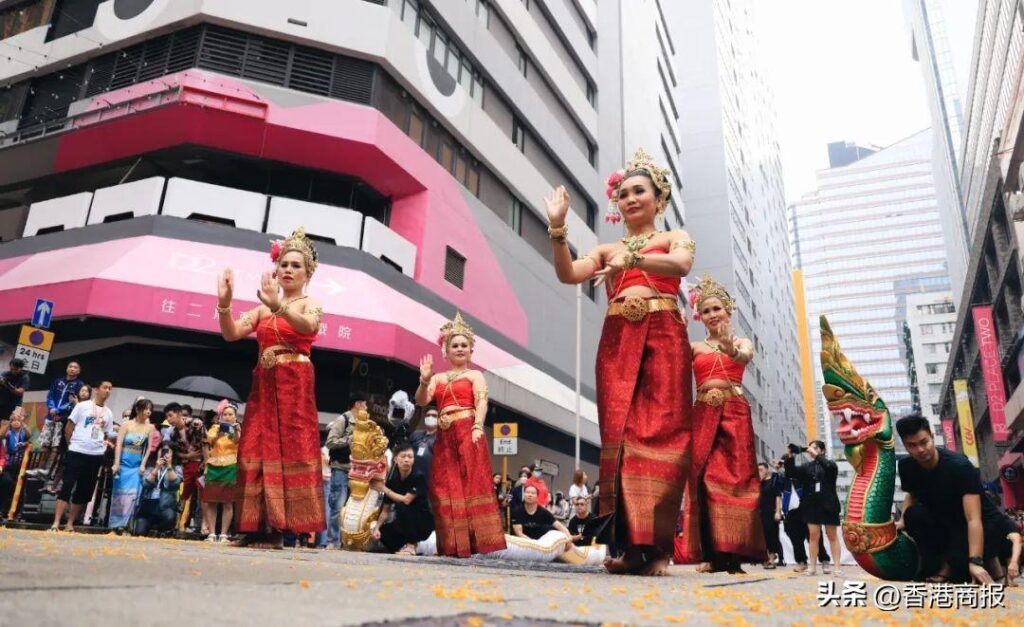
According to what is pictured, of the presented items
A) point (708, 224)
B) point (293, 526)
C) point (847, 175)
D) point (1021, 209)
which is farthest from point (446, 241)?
point (847, 175)

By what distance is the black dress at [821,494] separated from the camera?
7.87 meters

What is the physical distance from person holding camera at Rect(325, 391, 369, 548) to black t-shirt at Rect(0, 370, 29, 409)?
391cm

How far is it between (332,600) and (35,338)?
10.3 m

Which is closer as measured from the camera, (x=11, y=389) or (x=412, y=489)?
(x=412, y=489)

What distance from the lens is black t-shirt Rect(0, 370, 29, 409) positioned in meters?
8.99

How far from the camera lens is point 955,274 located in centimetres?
5350

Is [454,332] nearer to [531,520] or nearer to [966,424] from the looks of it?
[531,520]

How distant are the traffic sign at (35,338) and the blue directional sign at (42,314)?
0.61 m

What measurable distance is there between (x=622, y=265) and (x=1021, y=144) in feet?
83.4

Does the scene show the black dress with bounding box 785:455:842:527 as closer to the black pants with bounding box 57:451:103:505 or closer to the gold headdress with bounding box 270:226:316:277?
the gold headdress with bounding box 270:226:316:277

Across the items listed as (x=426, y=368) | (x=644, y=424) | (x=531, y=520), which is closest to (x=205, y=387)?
(x=531, y=520)

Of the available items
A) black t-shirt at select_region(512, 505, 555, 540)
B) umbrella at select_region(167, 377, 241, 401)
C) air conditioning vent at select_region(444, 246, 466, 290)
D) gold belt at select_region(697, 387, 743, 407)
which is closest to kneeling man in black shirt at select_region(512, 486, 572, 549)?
black t-shirt at select_region(512, 505, 555, 540)

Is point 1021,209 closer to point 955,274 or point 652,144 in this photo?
point 652,144

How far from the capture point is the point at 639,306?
14.1 feet
